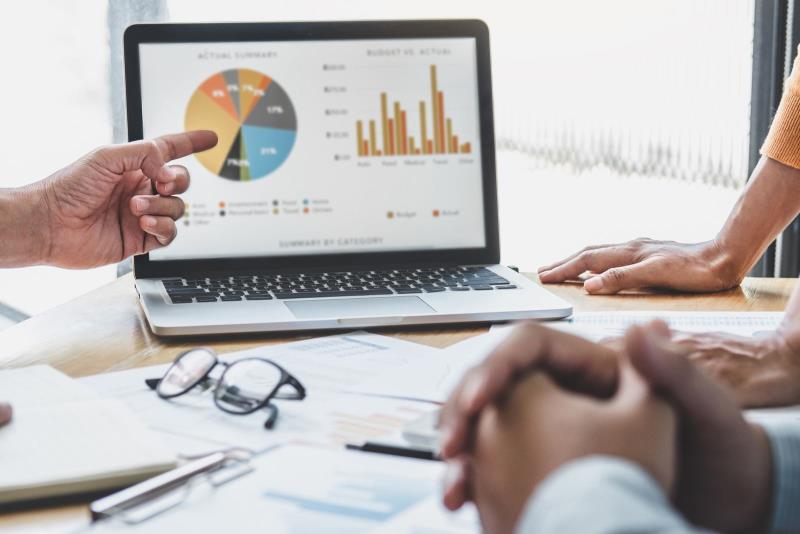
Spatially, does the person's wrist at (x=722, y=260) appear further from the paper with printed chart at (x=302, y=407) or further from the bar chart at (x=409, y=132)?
the paper with printed chart at (x=302, y=407)

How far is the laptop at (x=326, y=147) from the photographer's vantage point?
1217 millimetres

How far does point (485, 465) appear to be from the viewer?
0.46m

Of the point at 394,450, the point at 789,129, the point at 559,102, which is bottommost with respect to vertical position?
the point at 394,450

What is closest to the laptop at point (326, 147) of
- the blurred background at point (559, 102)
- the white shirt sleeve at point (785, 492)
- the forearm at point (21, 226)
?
the forearm at point (21, 226)

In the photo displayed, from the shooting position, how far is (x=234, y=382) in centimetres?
79

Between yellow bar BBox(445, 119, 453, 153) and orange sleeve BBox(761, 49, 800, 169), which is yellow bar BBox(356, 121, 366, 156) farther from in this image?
orange sleeve BBox(761, 49, 800, 169)

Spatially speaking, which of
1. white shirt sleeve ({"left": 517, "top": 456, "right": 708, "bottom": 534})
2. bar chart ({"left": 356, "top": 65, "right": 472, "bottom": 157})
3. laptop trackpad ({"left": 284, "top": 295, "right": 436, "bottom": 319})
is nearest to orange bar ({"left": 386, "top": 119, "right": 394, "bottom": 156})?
bar chart ({"left": 356, "top": 65, "right": 472, "bottom": 157})

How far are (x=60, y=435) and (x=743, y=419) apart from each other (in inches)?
18.8

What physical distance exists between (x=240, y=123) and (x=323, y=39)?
17cm

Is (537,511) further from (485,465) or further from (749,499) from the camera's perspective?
→ (749,499)

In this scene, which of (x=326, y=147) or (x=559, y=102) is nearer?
(x=326, y=147)

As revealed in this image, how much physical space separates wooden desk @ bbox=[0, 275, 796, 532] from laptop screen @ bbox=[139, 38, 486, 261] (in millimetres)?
125

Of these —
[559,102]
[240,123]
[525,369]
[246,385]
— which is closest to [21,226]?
[240,123]

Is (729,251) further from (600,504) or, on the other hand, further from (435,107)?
(600,504)
